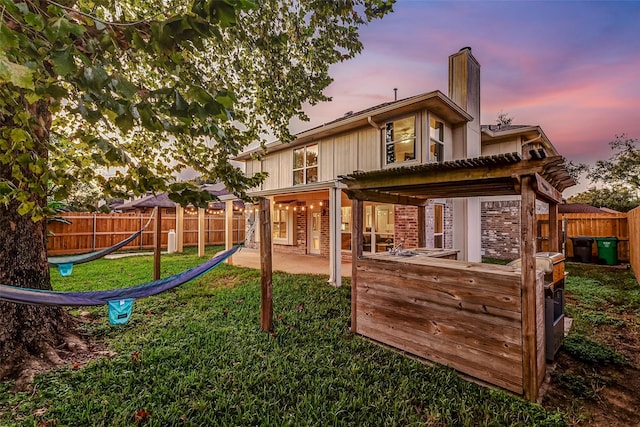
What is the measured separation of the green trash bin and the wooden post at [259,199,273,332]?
1130 cm

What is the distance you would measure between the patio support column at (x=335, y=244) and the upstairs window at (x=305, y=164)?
303 cm

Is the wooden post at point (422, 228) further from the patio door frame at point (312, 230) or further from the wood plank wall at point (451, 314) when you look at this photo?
the patio door frame at point (312, 230)

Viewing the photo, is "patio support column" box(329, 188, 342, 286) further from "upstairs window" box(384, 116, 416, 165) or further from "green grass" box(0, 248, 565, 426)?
"upstairs window" box(384, 116, 416, 165)

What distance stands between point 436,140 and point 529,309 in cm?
627

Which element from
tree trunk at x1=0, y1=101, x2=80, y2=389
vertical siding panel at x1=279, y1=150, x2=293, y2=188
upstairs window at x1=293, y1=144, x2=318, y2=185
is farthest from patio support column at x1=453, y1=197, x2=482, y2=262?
tree trunk at x1=0, y1=101, x2=80, y2=389

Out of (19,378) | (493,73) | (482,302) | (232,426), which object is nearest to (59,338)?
(19,378)

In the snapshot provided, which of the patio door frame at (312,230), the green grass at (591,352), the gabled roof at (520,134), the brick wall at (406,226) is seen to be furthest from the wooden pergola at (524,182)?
the patio door frame at (312,230)

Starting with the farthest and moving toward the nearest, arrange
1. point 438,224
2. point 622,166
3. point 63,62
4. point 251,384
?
point 622,166 → point 438,224 → point 251,384 → point 63,62

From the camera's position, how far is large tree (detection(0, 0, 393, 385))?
1.40 m

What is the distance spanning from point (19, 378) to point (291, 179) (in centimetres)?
865

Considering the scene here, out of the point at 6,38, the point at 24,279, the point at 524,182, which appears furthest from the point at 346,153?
the point at 6,38

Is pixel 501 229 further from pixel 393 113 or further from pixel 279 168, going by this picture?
pixel 279 168

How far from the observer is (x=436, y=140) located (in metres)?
7.97

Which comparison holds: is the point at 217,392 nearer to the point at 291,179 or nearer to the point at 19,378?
the point at 19,378
